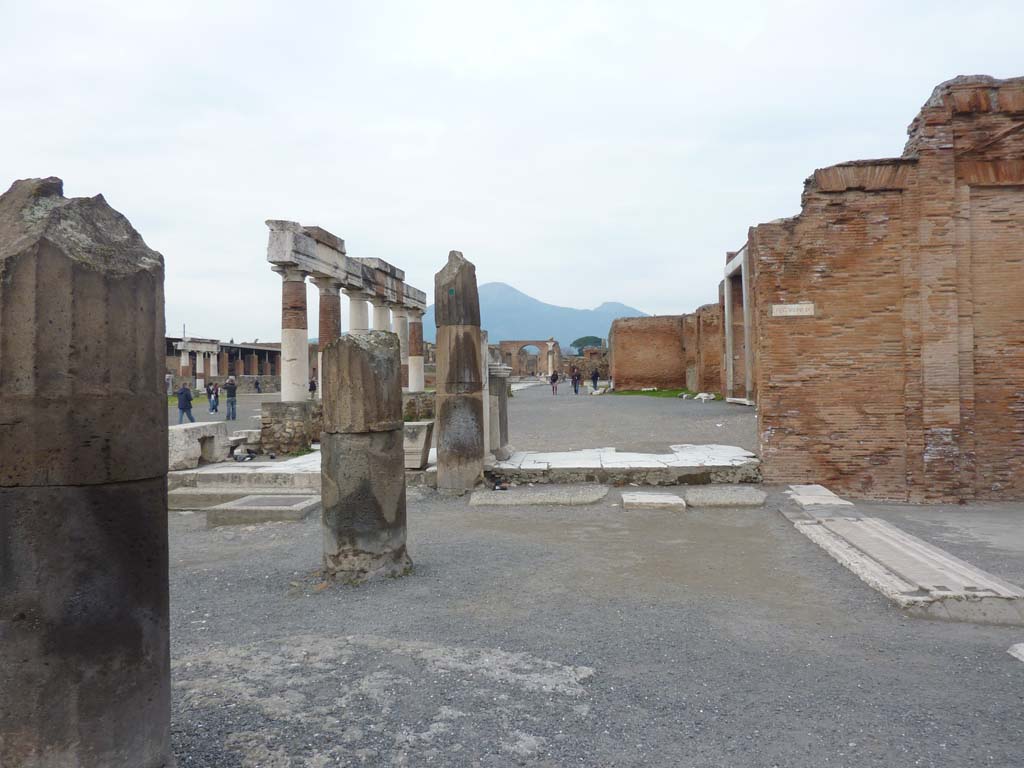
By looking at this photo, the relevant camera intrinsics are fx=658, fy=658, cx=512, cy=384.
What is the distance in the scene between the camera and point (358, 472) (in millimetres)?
5367

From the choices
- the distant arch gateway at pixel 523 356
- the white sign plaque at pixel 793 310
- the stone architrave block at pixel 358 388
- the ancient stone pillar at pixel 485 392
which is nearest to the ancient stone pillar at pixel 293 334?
the ancient stone pillar at pixel 485 392

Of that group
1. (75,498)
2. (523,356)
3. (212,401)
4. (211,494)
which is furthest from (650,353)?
(75,498)

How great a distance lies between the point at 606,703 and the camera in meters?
3.11

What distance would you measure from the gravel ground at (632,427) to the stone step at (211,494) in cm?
457

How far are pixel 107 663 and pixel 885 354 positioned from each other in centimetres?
907

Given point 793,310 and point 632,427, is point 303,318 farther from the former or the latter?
point 793,310

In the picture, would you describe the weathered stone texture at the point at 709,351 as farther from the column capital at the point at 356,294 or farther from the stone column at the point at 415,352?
the column capital at the point at 356,294

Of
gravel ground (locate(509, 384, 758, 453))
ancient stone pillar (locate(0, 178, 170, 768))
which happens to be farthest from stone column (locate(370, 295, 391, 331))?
ancient stone pillar (locate(0, 178, 170, 768))

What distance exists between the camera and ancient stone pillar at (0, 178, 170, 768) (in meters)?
2.05

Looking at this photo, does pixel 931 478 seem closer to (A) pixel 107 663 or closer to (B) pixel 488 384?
(B) pixel 488 384

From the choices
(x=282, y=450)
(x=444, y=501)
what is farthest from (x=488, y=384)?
(x=282, y=450)

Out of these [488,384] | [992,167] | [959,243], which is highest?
[992,167]

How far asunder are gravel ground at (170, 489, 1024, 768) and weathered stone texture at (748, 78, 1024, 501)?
3558 millimetres

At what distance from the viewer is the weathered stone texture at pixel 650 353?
105ft
